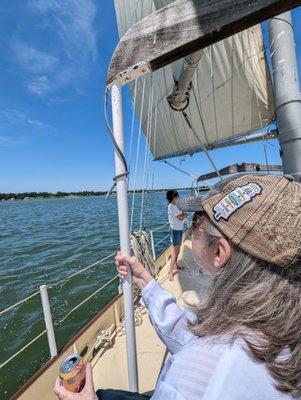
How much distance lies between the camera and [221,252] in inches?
32.2

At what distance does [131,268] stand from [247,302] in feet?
2.35

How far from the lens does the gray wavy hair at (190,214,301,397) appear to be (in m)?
0.65

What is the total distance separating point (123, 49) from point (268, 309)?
1.00 m

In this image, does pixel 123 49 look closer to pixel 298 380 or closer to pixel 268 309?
pixel 268 309

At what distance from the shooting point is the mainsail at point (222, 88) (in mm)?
5016

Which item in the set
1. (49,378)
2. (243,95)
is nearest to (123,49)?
(49,378)

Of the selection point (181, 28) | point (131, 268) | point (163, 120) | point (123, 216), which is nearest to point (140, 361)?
point (131, 268)

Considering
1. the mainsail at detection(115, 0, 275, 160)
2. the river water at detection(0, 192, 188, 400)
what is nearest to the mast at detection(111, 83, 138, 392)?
the river water at detection(0, 192, 188, 400)

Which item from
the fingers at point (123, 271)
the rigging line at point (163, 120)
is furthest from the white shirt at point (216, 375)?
the rigging line at point (163, 120)

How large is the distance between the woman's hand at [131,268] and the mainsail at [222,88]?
118 inches

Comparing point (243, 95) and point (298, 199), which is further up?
point (243, 95)

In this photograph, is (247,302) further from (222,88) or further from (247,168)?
(222,88)

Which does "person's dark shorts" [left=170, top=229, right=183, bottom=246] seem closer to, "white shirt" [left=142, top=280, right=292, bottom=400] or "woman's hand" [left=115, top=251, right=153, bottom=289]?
"woman's hand" [left=115, top=251, right=153, bottom=289]

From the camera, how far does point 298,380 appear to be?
0.65 meters
